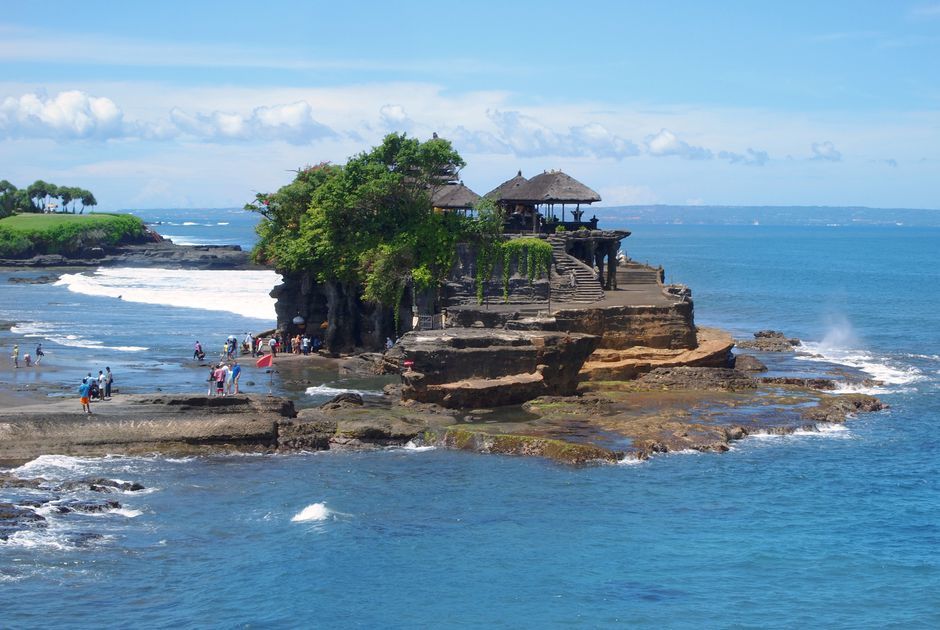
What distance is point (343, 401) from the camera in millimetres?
41094

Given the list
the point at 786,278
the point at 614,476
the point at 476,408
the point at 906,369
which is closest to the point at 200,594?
the point at 614,476

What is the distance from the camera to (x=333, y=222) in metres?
55.5

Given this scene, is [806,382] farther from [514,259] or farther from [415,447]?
[415,447]

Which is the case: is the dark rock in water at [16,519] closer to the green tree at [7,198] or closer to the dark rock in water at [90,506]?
the dark rock in water at [90,506]

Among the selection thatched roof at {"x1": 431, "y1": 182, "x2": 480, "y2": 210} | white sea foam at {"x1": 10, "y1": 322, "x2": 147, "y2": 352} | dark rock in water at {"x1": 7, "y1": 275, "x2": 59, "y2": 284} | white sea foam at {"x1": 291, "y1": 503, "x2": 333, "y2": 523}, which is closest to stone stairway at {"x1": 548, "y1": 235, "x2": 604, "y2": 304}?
thatched roof at {"x1": 431, "y1": 182, "x2": 480, "y2": 210}

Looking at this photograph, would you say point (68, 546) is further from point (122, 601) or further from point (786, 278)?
point (786, 278)

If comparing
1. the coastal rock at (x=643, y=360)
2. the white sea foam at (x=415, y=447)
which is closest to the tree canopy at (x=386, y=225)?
the coastal rock at (x=643, y=360)

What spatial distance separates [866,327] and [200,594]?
6006cm

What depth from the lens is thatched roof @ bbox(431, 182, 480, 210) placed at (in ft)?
190

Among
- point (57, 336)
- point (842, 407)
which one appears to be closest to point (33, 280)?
point (57, 336)

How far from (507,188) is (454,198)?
9.86ft

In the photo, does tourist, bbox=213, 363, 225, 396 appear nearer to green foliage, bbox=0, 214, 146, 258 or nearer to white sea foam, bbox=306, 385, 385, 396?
white sea foam, bbox=306, 385, 385, 396

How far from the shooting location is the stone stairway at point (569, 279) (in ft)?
171

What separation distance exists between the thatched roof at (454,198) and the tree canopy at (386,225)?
1476mm
